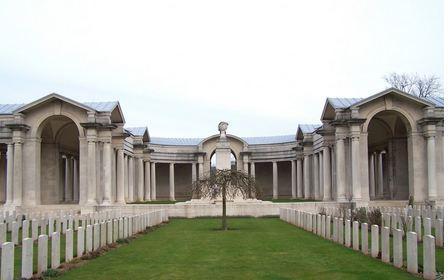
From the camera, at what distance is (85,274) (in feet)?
42.0

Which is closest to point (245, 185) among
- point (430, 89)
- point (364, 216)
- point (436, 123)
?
point (364, 216)

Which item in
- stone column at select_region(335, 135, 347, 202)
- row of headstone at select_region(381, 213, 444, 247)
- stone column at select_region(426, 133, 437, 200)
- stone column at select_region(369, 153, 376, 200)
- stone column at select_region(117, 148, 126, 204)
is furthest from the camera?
stone column at select_region(369, 153, 376, 200)

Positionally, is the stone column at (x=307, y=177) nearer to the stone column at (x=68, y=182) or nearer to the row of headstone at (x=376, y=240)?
the stone column at (x=68, y=182)

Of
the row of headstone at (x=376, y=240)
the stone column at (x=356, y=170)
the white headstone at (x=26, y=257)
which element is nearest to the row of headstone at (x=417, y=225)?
the row of headstone at (x=376, y=240)

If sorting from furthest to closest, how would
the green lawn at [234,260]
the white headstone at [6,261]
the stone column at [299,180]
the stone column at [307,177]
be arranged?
the stone column at [299,180] < the stone column at [307,177] < the green lawn at [234,260] < the white headstone at [6,261]

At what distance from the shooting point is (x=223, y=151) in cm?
4003

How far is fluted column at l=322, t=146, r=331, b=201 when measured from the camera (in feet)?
147

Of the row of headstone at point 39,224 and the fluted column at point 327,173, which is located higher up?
the fluted column at point 327,173

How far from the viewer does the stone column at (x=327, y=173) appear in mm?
44750

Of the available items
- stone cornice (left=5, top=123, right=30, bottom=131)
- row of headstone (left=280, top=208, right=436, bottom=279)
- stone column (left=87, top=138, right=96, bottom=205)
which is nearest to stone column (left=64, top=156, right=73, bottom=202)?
stone cornice (left=5, top=123, right=30, bottom=131)

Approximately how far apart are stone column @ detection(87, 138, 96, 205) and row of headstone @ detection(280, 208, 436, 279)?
1652 cm

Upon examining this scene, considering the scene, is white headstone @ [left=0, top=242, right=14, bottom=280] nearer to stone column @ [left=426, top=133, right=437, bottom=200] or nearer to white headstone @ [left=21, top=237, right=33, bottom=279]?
white headstone @ [left=21, top=237, right=33, bottom=279]

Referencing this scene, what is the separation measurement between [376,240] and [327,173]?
30.8 meters

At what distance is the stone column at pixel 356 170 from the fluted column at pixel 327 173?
6327 millimetres
